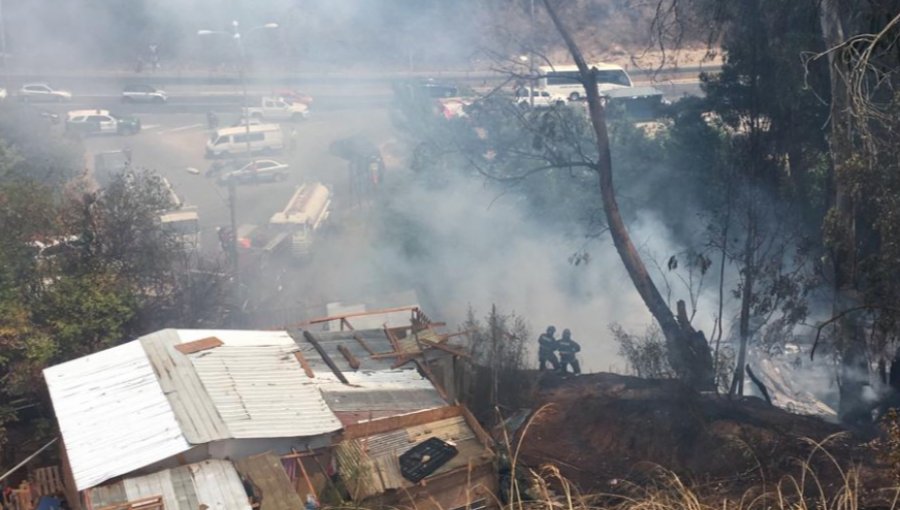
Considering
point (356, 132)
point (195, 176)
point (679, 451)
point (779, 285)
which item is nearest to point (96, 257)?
point (679, 451)

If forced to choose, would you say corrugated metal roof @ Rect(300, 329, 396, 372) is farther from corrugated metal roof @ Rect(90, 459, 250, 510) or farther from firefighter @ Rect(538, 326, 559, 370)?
firefighter @ Rect(538, 326, 559, 370)

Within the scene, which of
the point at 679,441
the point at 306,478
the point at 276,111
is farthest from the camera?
the point at 276,111

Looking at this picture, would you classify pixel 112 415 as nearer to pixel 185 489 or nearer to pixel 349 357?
pixel 185 489

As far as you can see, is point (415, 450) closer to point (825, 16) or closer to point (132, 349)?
point (132, 349)

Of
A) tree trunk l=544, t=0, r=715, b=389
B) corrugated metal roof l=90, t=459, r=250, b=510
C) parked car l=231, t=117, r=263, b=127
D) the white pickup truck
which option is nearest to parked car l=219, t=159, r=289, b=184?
parked car l=231, t=117, r=263, b=127

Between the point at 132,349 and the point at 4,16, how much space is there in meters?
→ 24.5

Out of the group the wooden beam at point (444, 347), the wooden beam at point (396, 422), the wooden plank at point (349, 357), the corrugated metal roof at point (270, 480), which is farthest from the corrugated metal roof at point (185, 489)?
the wooden beam at point (444, 347)

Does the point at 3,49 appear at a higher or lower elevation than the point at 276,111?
higher

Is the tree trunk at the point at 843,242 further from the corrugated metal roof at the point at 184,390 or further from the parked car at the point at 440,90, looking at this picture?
the parked car at the point at 440,90

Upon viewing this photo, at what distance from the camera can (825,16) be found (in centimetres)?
1126

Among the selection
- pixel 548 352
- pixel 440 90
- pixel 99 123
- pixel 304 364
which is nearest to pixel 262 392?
pixel 304 364

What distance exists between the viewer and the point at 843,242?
10.2m

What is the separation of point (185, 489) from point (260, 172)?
57.3 feet

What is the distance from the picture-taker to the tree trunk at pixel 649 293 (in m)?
12.9
